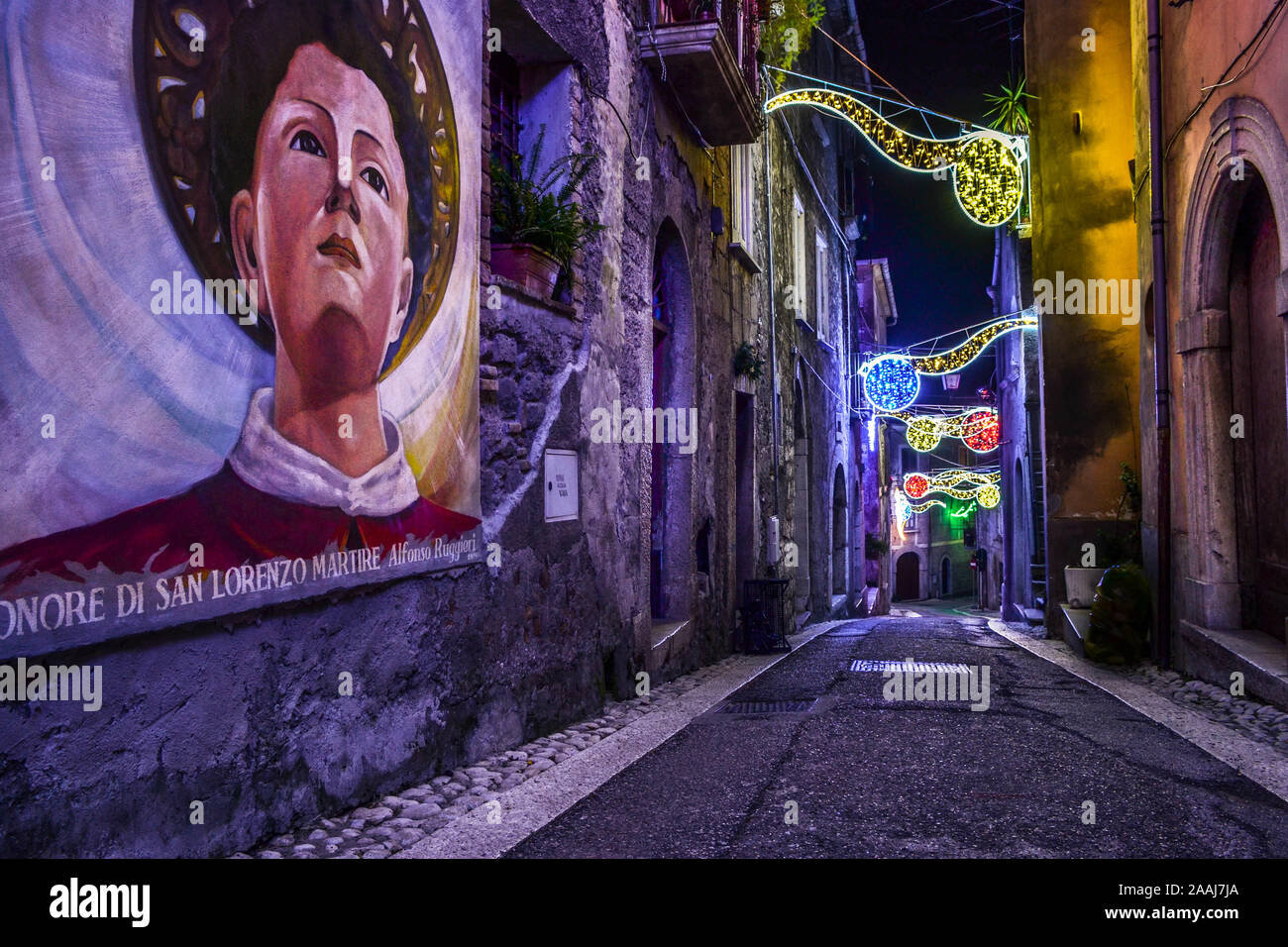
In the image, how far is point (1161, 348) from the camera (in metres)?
8.15

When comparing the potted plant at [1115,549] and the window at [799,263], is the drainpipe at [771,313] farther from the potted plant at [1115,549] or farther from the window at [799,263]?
the potted plant at [1115,549]

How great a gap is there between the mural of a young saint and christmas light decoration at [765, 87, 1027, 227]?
7.96m

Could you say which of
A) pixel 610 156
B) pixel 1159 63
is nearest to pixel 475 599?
pixel 610 156

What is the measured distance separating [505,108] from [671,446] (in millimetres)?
3578

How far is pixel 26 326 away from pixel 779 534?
37.9 feet

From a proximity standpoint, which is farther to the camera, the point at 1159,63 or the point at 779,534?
the point at 779,534

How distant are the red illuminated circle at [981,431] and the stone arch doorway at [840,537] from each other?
2894 millimetres

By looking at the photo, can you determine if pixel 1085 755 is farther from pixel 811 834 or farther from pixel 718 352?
pixel 718 352

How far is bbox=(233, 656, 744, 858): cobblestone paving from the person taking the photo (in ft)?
11.2

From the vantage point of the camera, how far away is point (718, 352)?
10297mm

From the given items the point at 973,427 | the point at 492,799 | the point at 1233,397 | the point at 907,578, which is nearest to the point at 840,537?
the point at 973,427

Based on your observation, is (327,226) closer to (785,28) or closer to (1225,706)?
(1225,706)

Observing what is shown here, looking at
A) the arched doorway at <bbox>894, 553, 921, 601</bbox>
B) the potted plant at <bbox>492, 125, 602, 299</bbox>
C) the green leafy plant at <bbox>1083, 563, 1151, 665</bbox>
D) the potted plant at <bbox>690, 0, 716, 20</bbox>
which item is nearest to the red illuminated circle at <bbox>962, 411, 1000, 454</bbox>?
the green leafy plant at <bbox>1083, 563, 1151, 665</bbox>

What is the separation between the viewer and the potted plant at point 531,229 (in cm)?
564
